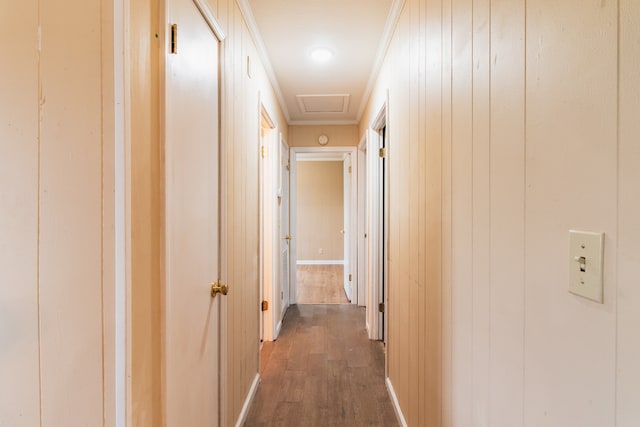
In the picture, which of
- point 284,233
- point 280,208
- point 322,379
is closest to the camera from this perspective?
point 322,379

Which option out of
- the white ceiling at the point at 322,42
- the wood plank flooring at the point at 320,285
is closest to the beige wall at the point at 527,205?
the white ceiling at the point at 322,42

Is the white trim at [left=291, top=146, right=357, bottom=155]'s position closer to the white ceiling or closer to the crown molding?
the crown molding

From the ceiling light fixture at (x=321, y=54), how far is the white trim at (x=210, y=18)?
3.40ft

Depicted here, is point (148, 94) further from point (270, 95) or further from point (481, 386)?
point (270, 95)

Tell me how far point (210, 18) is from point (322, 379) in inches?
96.4

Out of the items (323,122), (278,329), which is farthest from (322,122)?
(278,329)

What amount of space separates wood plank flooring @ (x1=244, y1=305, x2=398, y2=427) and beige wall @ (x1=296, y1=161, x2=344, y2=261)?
334cm

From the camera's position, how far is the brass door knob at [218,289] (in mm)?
1349

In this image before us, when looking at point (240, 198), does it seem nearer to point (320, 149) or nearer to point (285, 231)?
point (285, 231)

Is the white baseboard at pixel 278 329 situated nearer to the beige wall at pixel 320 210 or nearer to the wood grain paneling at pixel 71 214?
the wood grain paneling at pixel 71 214

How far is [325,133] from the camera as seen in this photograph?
3906 mm

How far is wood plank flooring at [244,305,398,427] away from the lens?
1858mm

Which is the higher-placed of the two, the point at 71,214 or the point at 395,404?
the point at 71,214

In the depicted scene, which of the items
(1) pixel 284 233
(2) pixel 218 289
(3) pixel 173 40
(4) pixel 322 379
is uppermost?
(3) pixel 173 40
